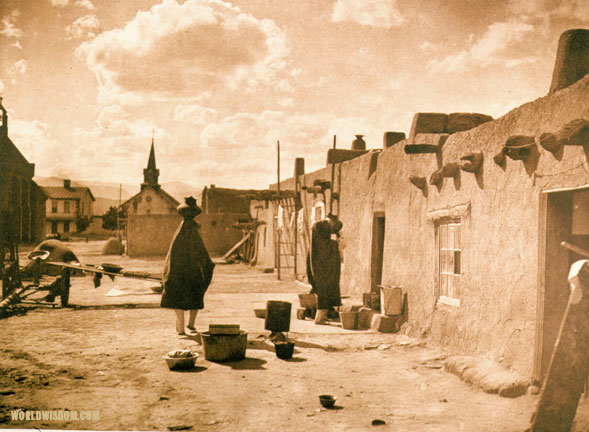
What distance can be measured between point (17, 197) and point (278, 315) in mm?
22431

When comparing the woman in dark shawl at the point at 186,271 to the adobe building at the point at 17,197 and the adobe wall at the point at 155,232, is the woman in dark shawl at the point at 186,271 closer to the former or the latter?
the adobe building at the point at 17,197

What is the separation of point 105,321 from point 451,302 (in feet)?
18.0

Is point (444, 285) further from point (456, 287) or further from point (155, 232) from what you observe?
point (155, 232)

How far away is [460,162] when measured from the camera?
684 centimetres

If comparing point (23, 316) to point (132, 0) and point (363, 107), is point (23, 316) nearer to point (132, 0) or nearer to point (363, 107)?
point (132, 0)

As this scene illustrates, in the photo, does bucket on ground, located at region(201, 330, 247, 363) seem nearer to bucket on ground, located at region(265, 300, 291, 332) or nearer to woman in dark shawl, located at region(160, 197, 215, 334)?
bucket on ground, located at region(265, 300, 291, 332)

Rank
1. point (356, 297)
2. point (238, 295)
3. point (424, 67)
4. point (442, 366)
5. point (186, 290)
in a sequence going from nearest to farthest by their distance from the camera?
1. point (442, 366)
2. point (424, 67)
3. point (186, 290)
4. point (356, 297)
5. point (238, 295)

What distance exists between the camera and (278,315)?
7.66 metres

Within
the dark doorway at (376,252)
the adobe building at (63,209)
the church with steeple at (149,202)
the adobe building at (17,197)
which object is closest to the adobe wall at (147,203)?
the church with steeple at (149,202)

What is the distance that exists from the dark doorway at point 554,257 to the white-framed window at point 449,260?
1890 mm

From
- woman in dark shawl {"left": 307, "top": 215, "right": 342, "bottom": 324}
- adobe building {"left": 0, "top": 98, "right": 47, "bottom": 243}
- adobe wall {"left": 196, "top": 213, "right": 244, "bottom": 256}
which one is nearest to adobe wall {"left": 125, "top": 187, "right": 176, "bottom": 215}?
adobe building {"left": 0, "top": 98, "right": 47, "bottom": 243}

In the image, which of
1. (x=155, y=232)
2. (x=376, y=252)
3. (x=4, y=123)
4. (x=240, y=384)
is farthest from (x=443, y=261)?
(x=155, y=232)

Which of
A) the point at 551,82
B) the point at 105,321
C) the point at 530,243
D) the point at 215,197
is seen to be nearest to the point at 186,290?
the point at 105,321

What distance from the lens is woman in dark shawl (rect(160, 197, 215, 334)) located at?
7.84m
